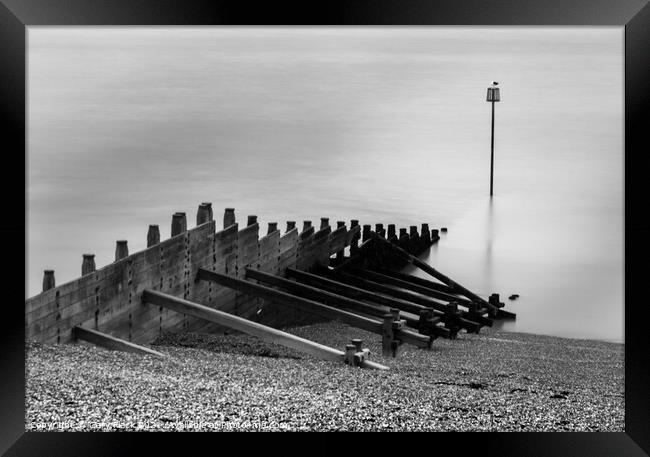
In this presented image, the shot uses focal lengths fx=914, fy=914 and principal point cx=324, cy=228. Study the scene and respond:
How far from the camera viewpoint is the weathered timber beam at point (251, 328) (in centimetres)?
927

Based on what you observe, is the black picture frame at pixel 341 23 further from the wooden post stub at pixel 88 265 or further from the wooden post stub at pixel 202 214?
the wooden post stub at pixel 202 214

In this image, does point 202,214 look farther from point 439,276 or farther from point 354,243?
point 439,276

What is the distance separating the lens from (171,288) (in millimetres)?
10969

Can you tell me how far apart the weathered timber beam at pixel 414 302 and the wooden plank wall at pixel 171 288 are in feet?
2.28

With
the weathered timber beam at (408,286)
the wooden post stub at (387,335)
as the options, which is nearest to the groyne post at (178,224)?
the wooden post stub at (387,335)

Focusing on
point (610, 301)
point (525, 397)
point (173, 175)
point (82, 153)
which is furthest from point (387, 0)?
point (82, 153)

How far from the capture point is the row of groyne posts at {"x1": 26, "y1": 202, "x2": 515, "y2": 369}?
9.14 meters

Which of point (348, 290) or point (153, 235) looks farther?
point (348, 290)

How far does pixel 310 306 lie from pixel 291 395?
14.5 feet

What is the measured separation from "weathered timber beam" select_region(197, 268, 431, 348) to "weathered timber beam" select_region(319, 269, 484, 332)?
6.48ft

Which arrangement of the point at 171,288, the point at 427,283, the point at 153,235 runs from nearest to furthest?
the point at 153,235 → the point at 171,288 → the point at 427,283

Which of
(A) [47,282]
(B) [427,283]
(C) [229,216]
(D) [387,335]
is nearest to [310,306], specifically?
(D) [387,335]

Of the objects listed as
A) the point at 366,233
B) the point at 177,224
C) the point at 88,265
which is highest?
the point at 177,224

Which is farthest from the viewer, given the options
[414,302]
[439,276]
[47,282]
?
[439,276]
